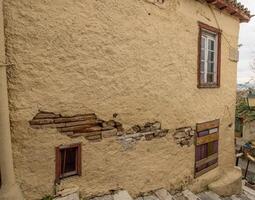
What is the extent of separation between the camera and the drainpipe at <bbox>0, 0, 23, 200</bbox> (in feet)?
9.93

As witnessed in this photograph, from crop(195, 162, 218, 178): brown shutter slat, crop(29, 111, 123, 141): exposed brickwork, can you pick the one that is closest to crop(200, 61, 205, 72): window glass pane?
crop(195, 162, 218, 178): brown shutter slat

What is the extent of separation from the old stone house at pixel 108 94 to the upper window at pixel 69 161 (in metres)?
0.02

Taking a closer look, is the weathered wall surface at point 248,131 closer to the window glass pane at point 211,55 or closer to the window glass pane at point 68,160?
the window glass pane at point 211,55

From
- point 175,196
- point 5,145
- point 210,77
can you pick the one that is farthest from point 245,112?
point 5,145

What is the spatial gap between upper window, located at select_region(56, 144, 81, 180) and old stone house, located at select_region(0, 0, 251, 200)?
0.02 meters

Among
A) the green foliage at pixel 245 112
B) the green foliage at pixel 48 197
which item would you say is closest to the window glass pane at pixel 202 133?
the green foliage at pixel 48 197

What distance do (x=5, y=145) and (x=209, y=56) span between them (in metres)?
5.45

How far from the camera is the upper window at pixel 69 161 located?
3748 millimetres

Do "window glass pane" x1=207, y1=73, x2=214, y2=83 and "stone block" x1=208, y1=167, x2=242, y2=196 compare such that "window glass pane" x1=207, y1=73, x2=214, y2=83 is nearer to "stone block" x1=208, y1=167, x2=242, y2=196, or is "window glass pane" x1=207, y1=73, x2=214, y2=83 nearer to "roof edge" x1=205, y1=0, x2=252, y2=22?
"roof edge" x1=205, y1=0, x2=252, y2=22

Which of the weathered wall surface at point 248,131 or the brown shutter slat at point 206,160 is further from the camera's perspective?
the weathered wall surface at point 248,131

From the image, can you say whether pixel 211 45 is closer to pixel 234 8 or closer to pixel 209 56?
pixel 209 56

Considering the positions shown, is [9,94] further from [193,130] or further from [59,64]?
[193,130]

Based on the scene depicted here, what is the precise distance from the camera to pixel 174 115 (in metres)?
5.32

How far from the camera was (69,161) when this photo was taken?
3.90m
